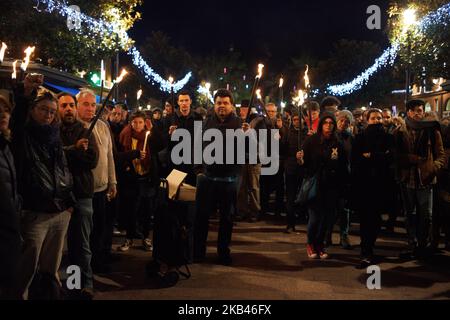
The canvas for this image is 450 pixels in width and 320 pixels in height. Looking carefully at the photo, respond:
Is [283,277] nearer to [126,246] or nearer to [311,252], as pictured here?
[311,252]

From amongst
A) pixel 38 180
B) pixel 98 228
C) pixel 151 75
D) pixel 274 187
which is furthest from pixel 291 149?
pixel 151 75

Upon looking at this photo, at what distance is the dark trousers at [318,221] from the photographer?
725 cm

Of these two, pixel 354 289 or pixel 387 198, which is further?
pixel 387 198

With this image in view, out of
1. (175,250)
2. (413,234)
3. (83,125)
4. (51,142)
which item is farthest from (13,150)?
(413,234)

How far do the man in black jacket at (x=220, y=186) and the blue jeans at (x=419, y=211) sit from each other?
267cm

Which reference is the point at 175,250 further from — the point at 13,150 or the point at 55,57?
the point at 55,57

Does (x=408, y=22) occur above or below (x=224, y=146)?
above

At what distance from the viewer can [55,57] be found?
1462 centimetres

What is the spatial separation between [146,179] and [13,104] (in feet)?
12.2

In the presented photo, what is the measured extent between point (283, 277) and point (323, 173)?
1702mm

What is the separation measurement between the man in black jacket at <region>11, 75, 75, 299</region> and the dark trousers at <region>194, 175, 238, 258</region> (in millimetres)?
2568

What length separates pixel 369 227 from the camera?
7051mm

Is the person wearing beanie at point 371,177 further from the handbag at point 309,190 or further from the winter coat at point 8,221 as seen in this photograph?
the winter coat at point 8,221

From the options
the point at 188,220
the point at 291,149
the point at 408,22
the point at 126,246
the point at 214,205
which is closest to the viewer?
the point at 188,220
